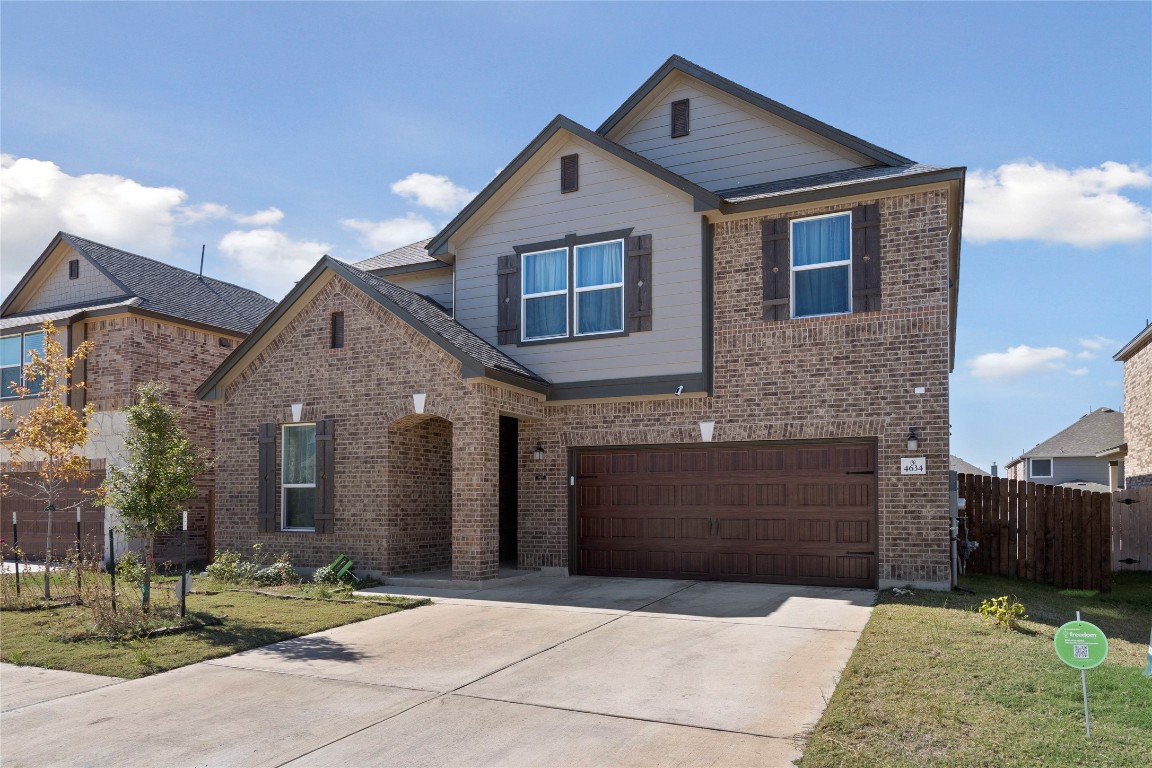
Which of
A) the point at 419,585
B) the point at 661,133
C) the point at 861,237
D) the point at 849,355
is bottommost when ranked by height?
the point at 419,585

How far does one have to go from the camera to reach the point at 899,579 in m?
12.8

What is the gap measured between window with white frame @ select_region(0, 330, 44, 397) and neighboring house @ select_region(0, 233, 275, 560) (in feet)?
0.10

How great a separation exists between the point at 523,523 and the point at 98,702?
8.43m

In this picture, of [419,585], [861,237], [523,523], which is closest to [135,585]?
[419,585]

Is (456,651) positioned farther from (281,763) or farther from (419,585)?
(419,585)

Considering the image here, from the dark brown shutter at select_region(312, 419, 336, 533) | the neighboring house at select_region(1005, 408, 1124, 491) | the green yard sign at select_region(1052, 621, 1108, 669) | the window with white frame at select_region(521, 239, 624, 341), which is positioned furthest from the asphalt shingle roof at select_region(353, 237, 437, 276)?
the neighboring house at select_region(1005, 408, 1124, 491)

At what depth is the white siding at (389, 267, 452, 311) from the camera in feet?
58.5

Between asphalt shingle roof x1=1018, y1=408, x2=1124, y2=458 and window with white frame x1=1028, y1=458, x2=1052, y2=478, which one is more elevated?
asphalt shingle roof x1=1018, y1=408, x2=1124, y2=458

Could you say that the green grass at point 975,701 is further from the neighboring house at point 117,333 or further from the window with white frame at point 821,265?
the neighboring house at point 117,333

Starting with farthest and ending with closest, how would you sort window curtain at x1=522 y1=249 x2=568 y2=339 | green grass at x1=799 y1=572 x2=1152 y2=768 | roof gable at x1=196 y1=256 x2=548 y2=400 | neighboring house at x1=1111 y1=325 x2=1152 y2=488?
1. neighboring house at x1=1111 y1=325 x2=1152 y2=488
2. window curtain at x1=522 y1=249 x2=568 y2=339
3. roof gable at x1=196 y1=256 x2=548 y2=400
4. green grass at x1=799 y1=572 x2=1152 y2=768

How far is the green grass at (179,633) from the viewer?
30.7ft

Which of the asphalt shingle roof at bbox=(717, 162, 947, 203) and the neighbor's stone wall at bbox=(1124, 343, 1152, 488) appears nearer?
the asphalt shingle roof at bbox=(717, 162, 947, 203)

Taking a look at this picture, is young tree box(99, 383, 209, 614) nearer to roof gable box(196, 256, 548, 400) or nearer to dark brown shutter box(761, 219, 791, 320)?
roof gable box(196, 256, 548, 400)

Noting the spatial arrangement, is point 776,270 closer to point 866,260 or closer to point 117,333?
point 866,260
